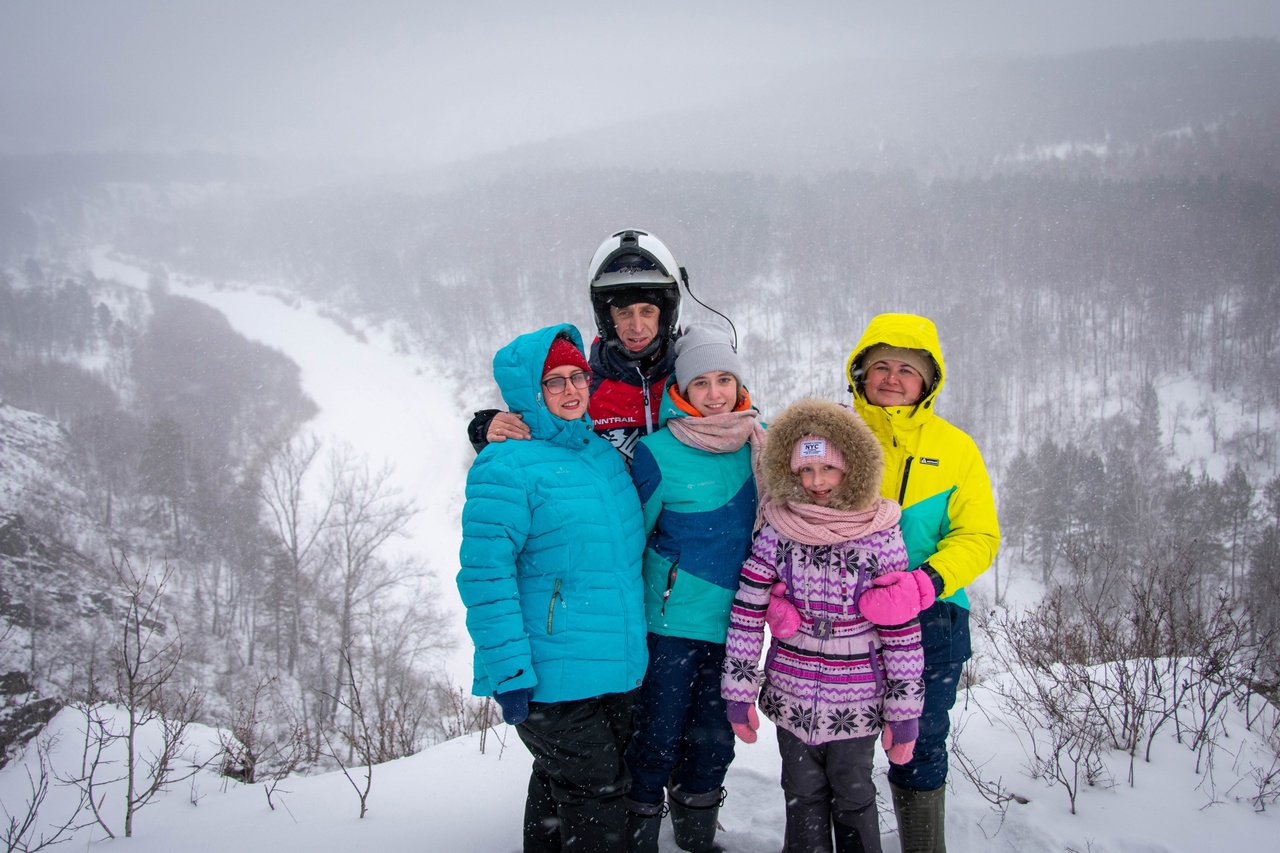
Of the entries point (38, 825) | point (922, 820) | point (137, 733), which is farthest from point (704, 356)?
point (137, 733)

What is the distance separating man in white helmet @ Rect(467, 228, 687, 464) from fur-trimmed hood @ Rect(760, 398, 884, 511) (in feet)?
2.53

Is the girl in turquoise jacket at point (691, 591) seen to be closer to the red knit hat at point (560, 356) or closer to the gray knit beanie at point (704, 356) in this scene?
the gray knit beanie at point (704, 356)

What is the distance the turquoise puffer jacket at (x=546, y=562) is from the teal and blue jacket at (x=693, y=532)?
14 centimetres

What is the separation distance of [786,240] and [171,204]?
392ft

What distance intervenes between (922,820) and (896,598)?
1085 millimetres

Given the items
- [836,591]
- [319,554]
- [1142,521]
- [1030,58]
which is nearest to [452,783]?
[836,591]

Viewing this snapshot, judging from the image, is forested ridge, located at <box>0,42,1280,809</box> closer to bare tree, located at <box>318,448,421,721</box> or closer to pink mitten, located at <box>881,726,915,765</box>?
bare tree, located at <box>318,448,421,721</box>

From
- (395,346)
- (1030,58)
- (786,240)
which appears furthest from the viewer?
(1030,58)

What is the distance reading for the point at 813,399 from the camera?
2.40 metres

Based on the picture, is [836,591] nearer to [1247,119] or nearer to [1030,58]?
[1247,119]

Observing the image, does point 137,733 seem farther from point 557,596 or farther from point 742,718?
point 742,718

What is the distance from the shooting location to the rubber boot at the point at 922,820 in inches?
96.8

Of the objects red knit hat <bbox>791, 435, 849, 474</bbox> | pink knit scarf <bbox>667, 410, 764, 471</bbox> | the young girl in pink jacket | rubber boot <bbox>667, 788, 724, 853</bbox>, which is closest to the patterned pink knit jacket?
the young girl in pink jacket

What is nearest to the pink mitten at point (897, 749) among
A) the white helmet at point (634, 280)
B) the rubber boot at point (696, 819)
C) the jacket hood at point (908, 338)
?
the rubber boot at point (696, 819)
